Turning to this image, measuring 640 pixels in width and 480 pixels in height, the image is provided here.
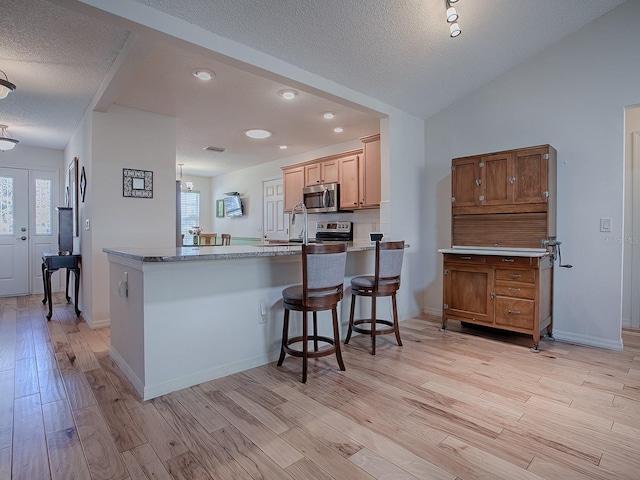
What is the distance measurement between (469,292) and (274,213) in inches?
168

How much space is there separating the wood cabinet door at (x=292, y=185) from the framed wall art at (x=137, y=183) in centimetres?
242

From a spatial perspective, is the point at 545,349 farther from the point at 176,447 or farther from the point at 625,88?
the point at 176,447

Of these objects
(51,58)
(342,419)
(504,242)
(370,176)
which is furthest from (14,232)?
(504,242)

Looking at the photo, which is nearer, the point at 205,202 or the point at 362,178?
the point at 362,178

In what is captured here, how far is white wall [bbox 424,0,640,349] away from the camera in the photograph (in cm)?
316

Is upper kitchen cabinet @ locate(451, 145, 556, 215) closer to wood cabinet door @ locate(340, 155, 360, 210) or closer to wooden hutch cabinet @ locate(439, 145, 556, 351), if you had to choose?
wooden hutch cabinet @ locate(439, 145, 556, 351)

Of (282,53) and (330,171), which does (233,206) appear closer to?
(330,171)

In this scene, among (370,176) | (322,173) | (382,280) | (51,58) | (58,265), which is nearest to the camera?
(51,58)

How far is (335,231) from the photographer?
559 centimetres

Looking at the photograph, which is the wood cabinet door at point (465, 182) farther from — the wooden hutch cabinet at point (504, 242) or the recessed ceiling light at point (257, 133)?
the recessed ceiling light at point (257, 133)

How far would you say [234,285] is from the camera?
2.63 metres

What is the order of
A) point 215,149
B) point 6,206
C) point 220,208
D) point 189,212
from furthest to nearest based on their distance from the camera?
point 189,212
point 220,208
point 215,149
point 6,206

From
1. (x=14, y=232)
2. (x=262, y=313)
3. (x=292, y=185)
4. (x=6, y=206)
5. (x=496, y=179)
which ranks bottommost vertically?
(x=262, y=313)

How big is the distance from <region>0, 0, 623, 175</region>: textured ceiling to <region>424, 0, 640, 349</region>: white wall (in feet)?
0.72
